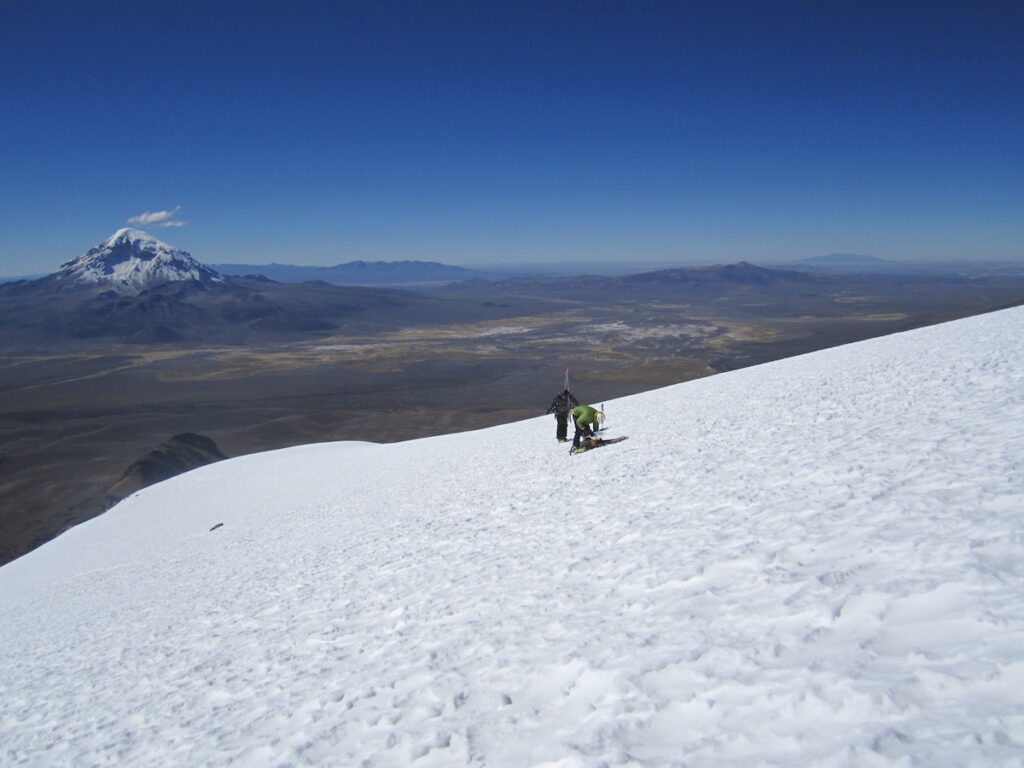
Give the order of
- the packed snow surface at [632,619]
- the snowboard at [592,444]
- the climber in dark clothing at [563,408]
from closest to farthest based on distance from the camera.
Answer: the packed snow surface at [632,619] < the snowboard at [592,444] < the climber in dark clothing at [563,408]

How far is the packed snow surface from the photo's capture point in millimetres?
3621

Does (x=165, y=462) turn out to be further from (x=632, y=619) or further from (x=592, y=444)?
(x=632, y=619)

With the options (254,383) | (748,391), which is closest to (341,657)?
(748,391)

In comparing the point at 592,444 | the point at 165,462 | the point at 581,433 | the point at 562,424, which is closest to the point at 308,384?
the point at 165,462

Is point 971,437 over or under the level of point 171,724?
over

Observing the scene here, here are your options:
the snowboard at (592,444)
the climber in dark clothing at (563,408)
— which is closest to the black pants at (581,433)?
the snowboard at (592,444)

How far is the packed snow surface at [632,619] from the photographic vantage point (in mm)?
3621

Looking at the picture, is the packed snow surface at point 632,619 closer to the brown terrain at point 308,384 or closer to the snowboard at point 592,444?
the snowboard at point 592,444

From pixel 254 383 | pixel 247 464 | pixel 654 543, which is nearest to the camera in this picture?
pixel 654 543

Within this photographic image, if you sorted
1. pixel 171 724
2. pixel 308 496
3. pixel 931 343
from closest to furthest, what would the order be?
pixel 171 724
pixel 931 343
pixel 308 496

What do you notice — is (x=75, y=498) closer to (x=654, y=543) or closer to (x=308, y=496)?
(x=308, y=496)

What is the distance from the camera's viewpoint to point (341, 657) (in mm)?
6332

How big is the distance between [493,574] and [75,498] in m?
44.4

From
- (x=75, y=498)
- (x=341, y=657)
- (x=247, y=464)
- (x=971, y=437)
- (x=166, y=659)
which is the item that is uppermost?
(x=971, y=437)
